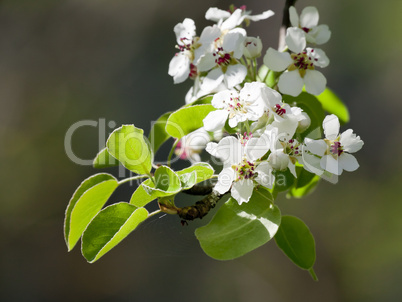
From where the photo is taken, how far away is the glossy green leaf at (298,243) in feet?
2.78

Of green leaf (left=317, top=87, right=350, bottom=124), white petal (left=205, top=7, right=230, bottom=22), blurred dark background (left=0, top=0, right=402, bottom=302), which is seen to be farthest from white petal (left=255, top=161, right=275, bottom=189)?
blurred dark background (left=0, top=0, right=402, bottom=302)

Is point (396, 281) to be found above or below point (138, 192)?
below

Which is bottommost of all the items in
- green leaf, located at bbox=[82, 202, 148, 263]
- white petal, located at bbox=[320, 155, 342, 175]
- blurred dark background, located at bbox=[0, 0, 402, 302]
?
blurred dark background, located at bbox=[0, 0, 402, 302]

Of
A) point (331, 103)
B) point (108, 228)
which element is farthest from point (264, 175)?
point (331, 103)

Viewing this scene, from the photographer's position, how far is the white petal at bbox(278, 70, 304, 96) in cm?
82

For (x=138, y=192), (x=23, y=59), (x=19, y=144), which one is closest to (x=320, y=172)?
(x=138, y=192)

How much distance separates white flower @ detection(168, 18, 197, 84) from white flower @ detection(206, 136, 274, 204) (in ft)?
0.79

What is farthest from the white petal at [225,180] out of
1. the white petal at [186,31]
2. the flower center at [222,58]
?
the white petal at [186,31]

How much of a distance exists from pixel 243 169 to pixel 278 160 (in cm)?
5

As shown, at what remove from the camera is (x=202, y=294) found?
284 centimetres

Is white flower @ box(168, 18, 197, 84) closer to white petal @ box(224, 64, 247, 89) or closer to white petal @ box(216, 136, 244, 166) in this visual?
white petal @ box(224, 64, 247, 89)

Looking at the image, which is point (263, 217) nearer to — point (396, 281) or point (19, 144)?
point (396, 281)

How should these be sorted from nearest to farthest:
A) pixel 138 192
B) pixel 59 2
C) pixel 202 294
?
pixel 138 192 → pixel 202 294 → pixel 59 2

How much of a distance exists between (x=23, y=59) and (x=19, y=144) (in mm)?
590
